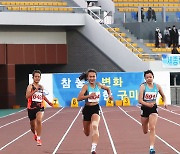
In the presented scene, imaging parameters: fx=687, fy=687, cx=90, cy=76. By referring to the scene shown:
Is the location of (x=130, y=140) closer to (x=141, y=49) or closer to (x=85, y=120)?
(x=85, y=120)

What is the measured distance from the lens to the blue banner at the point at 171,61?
38250 millimetres

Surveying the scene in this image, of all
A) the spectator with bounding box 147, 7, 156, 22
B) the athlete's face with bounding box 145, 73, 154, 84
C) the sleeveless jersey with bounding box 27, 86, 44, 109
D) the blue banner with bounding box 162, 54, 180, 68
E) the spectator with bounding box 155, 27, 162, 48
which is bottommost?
the sleeveless jersey with bounding box 27, 86, 44, 109

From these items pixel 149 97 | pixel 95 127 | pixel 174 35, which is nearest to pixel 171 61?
pixel 174 35

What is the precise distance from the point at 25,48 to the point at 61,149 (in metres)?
25.6

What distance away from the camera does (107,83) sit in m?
37.1

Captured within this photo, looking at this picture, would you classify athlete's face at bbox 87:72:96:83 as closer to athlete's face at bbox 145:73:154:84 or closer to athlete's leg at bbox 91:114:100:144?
athlete's leg at bbox 91:114:100:144

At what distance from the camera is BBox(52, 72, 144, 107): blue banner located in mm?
36688

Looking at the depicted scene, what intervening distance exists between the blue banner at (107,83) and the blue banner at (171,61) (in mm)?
2206

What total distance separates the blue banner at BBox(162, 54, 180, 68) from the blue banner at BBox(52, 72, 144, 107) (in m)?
2.21

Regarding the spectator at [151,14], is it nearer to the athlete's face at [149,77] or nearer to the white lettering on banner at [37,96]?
the white lettering on banner at [37,96]

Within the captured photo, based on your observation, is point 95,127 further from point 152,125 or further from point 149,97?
point 149,97

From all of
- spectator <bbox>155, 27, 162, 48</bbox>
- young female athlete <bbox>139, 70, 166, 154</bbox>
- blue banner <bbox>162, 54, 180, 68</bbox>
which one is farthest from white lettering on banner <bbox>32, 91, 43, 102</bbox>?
spectator <bbox>155, 27, 162, 48</bbox>

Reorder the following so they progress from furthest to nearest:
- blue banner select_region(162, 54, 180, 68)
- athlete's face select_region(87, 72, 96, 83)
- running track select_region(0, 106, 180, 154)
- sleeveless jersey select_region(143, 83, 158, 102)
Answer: blue banner select_region(162, 54, 180, 68), running track select_region(0, 106, 180, 154), sleeveless jersey select_region(143, 83, 158, 102), athlete's face select_region(87, 72, 96, 83)

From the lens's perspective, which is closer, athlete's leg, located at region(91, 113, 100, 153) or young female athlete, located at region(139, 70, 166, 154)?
athlete's leg, located at region(91, 113, 100, 153)
